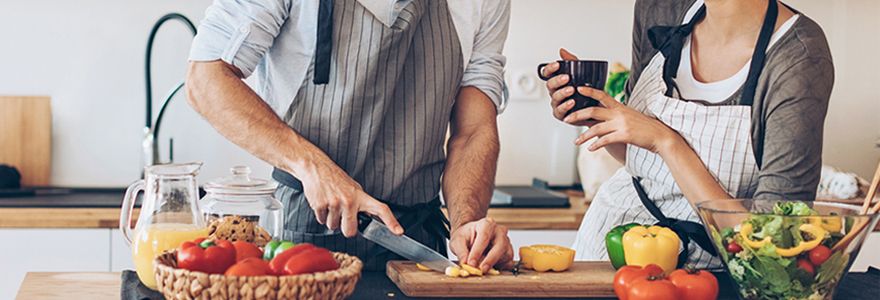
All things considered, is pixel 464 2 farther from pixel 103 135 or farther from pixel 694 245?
pixel 103 135

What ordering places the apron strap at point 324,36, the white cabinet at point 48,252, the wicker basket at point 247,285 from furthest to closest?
the white cabinet at point 48,252
the apron strap at point 324,36
the wicker basket at point 247,285

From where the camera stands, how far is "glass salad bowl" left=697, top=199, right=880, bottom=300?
83 cm

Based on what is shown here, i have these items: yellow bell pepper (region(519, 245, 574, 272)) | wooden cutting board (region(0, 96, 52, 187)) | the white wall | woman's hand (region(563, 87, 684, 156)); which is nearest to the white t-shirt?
woman's hand (region(563, 87, 684, 156))

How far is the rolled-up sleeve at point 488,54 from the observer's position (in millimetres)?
1357

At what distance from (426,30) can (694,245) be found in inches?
25.5

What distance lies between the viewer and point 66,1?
7.42 feet

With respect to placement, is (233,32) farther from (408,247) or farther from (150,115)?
(150,115)

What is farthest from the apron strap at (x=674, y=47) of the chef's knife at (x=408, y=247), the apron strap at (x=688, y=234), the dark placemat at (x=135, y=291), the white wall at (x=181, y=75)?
the white wall at (x=181, y=75)

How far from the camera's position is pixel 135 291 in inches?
35.5

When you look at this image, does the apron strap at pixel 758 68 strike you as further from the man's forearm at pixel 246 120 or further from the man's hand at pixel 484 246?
the man's forearm at pixel 246 120

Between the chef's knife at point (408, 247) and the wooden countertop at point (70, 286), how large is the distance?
36 centimetres

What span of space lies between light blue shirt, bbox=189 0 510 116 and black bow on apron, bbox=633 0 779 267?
32 cm

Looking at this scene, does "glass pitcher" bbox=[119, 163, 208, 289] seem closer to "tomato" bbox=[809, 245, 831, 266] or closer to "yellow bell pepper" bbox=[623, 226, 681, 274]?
"yellow bell pepper" bbox=[623, 226, 681, 274]

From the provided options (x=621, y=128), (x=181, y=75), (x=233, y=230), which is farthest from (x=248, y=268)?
(x=181, y=75)
